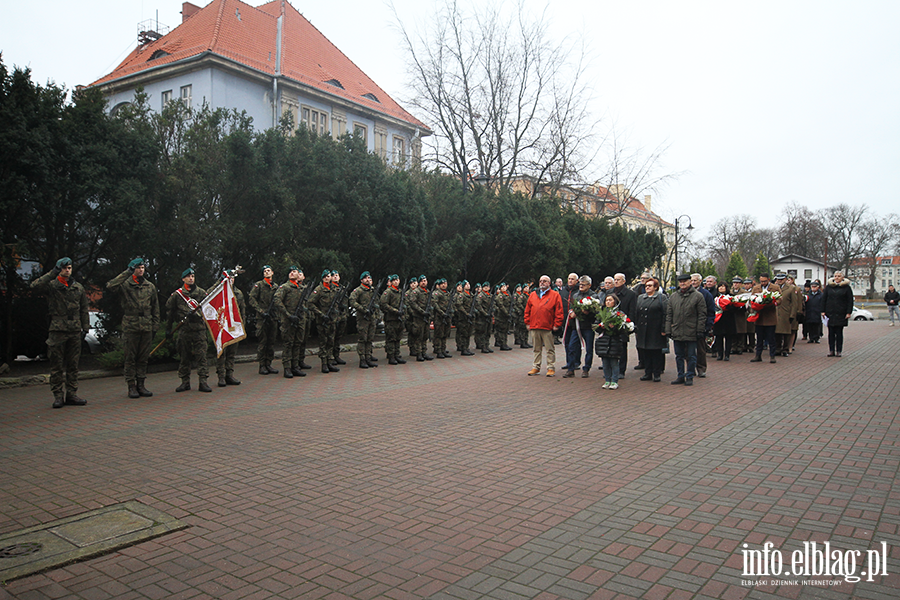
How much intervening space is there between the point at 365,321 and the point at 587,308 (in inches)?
210

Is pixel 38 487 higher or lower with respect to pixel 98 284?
lower

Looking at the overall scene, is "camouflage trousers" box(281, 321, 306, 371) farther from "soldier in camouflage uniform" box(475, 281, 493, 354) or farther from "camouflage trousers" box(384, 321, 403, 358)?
"soldier in camouflage uniform" box(475, 281, 493, 354)

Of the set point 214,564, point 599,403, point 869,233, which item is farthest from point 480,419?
point 869,233

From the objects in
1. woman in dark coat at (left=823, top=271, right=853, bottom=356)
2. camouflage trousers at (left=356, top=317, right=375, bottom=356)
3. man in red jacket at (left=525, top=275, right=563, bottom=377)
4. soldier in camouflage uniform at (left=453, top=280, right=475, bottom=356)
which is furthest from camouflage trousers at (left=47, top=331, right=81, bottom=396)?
woman in dark coat at (left=823, top=271, right=853, bottom=356)

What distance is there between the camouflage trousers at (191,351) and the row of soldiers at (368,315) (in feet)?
5.61

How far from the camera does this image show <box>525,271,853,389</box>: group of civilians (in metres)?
11.3

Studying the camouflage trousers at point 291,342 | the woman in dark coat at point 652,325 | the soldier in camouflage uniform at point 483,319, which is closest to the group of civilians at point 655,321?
the woman in dark coat at point 652,325

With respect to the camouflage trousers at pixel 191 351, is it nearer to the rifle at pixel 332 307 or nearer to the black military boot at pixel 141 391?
the black military boot at pixel 141 391

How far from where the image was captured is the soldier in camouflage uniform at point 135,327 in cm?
1032

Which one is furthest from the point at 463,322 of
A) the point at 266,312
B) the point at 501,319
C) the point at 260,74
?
the point at 260,74

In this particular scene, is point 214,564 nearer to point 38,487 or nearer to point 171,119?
point 38,487

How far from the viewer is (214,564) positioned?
3967 millimetres

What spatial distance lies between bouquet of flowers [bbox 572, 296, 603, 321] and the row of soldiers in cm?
498

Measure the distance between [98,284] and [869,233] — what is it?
284 feet
